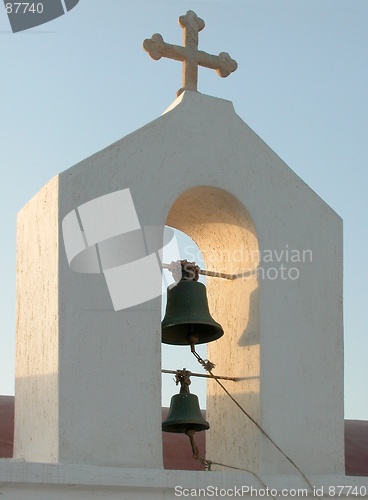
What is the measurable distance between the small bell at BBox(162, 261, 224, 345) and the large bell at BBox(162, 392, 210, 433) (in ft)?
1.08

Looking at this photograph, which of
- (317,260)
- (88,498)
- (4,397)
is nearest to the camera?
(88,498)

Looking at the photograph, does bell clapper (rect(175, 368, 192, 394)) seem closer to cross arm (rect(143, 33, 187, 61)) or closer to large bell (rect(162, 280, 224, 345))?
large bell (rect(162, 280, 224, 345))

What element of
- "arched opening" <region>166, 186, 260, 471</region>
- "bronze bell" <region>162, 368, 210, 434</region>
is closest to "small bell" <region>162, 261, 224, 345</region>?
"arched opening" <region>166, 186, 260, 471</region>

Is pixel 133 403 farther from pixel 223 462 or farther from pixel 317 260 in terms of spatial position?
pixel 317 260

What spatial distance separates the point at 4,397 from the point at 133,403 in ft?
15.5

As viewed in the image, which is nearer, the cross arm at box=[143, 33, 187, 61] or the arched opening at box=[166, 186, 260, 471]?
the arched opening at box=[166, 186, 260, 471]

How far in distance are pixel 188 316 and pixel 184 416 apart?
53 cm

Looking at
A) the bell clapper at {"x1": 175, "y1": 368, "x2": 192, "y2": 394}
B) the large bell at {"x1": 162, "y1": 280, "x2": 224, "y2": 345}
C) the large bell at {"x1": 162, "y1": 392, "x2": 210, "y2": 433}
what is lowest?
the large bell at {"x1": 162, "y1": 392, "x2": 210, "y2": 433}

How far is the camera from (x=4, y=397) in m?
10.5

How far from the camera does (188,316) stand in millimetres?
6629

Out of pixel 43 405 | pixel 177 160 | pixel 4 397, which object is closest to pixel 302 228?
pixel 177 160

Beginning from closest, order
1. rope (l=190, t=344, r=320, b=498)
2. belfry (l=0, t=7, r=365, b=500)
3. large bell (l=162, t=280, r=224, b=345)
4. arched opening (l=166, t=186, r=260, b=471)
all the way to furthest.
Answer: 1. belfry (l=0, t=7, r=365, b=500)
2. rope (l=190, t=344, r=320, b=498)
3. arched opening (l=166, t=186, r=260, b=471)
4. large bell (l=162, t=280, r=224, b=345)

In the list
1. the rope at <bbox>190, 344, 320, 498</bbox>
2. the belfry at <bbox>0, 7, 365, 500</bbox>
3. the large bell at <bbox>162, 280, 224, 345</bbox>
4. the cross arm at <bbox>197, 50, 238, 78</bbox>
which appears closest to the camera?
the belfry at <bbox>0, 7, 365, 500</bbox>

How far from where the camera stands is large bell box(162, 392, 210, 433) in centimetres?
661
